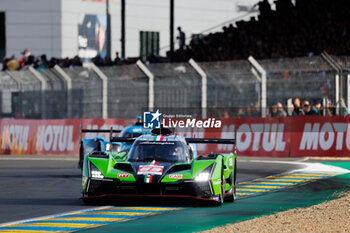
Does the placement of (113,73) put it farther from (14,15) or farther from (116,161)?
(14,15)

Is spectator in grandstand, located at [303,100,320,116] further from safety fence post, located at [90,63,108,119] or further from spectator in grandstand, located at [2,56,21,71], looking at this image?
spectator in grandstand, located at [2,56,21,71]

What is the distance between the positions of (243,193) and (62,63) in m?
22.9

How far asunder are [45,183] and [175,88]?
10.6 metres

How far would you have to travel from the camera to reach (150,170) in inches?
516

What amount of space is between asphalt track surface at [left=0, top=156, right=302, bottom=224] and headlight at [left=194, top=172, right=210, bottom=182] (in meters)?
1.60

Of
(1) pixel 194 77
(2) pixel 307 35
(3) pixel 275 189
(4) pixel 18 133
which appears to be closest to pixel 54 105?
(4) pixel 18 133

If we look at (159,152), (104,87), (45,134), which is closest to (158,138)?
(159,152)

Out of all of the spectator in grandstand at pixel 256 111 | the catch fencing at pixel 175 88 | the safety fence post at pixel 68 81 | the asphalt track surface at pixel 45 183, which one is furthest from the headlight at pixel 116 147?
the safety fence post at pixel 68 81

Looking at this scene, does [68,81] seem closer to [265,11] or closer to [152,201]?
[265,11]

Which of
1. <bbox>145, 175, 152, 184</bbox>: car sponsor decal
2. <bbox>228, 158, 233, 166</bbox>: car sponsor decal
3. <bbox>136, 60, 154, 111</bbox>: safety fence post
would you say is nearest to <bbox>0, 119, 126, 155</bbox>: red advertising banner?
<bbox>136, 60, 154, 111</bbox>: safety fence post

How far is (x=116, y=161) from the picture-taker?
1365 centimetres

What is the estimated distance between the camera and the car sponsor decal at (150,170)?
42.7ft

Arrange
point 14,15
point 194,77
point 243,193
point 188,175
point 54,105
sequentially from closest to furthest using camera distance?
point 188,175 → point 243,193 → point 194,77 → point 54,105 → point 14,15

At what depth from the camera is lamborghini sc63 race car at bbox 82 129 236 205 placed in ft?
42.2
